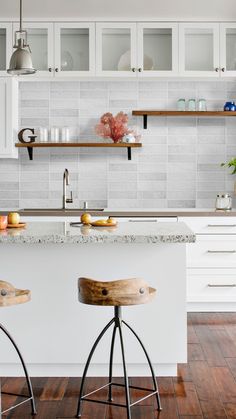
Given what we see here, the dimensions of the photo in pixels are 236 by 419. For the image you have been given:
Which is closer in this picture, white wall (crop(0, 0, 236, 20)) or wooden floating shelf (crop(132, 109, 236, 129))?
white wall (crop(0, 0, 236, 20))

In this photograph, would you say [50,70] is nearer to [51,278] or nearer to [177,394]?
[51,278]

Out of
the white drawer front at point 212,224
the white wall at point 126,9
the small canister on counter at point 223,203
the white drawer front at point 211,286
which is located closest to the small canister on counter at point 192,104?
the white wall at point 126,9

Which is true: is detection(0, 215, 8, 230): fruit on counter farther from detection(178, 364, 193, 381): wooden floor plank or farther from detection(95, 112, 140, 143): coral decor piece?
detection(95, 112, 140, 143): coral decor piece

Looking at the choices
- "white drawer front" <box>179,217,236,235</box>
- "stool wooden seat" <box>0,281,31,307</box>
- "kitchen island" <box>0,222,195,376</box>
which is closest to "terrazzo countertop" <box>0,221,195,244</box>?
"kitchen island" <box>0,222,195,376</box>

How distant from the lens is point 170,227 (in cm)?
383

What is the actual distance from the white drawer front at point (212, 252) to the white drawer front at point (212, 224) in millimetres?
52

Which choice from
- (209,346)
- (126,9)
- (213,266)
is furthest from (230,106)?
(209,346)

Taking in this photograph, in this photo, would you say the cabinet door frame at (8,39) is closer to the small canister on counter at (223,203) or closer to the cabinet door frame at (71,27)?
the cabinet door frame at (71,27)

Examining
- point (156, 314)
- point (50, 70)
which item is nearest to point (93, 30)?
point (50, 70)

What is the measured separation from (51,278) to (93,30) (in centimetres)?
296

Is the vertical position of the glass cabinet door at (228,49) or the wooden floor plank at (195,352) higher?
the glass cabinet door at (228,49)

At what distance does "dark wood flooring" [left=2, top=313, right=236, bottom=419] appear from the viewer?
3.22m

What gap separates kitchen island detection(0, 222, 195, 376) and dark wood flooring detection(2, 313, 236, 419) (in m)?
0.14

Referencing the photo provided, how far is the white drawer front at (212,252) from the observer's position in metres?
5.57
